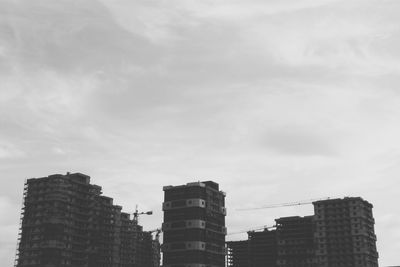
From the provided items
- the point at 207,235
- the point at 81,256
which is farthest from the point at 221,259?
the point at 81,256

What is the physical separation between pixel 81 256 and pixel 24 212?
84.7ft

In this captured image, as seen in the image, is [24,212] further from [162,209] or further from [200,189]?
[200,189]

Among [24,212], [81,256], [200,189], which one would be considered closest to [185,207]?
[200,189]

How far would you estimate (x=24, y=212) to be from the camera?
655ft

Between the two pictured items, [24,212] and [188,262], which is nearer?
[188,262]

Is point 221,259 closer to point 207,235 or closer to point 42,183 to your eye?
point 207,235

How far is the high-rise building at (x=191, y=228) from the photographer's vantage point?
184750 millimetres

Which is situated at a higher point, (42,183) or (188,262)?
(42,183)

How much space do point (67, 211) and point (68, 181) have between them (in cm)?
1087

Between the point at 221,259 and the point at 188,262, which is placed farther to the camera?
the point at 221,259

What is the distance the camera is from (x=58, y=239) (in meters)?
190

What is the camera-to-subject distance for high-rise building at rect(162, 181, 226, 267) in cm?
18475

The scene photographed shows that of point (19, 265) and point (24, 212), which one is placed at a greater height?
point (24, 212)

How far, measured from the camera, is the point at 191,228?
186875 mm
